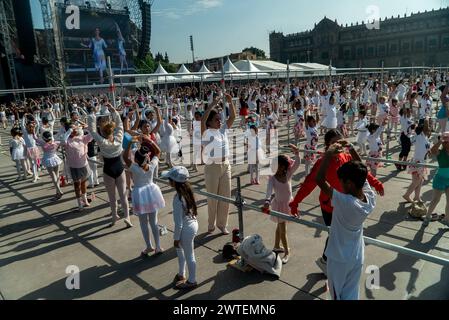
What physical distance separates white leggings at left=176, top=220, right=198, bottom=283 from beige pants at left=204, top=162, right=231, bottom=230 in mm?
1496

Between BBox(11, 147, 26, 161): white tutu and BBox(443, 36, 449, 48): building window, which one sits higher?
BBox(443, 36, 449, 48): building window

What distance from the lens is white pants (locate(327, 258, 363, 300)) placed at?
3012mm

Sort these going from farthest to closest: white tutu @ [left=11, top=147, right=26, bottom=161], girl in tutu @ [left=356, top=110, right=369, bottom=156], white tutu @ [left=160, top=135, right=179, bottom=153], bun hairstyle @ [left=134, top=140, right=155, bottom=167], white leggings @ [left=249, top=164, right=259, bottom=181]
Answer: white tutu @ [left=11, top=147, right=26, bottom=161] → girl in tutu @ [left=356, top=110, right=369, bottom=156] → white tutu @ [left=160, top=135, right=179, bottom=153] → white leggings @ [left=249, top=164, right=259, bottom=181] → bun hairstyle @ [left=134, top=140, right=155, bottom=167]

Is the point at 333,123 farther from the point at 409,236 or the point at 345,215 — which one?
the point at 345,215

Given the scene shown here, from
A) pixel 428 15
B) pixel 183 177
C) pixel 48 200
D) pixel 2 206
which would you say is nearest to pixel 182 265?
pixel 183 177

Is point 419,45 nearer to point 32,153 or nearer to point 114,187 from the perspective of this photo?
point 32,153

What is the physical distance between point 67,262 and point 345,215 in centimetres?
433

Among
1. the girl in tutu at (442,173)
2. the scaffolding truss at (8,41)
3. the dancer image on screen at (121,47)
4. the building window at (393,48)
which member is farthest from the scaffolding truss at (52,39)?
the building window at (393,48)

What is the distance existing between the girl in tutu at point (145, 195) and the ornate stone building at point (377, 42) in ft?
263

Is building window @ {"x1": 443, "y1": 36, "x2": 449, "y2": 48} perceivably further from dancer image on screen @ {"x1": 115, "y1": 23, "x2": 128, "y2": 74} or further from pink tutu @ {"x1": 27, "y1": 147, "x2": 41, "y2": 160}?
pink tutu @ {"x1": 27, "y1": 147, "x2": 41, "y2": 160}

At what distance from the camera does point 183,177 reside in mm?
4141

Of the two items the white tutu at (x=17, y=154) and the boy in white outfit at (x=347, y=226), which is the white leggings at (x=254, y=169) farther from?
the white tutu at (x=17, y=154)

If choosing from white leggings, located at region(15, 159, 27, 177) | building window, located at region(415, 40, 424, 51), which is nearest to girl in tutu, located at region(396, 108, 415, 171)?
white leggings, located at region(15, 159, 27, 177)
